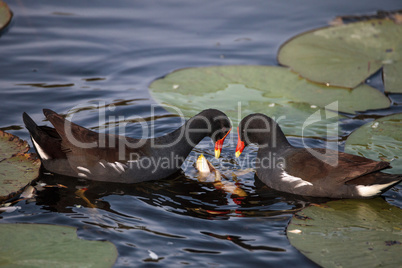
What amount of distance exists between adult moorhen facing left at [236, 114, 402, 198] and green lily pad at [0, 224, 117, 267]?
6.57 ft

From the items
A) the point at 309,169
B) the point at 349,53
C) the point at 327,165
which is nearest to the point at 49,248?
the point at 309,169

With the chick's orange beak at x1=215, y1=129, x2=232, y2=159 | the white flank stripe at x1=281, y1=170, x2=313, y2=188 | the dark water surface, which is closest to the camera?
the dark water surface

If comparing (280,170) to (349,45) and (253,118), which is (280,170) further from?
(349,45)

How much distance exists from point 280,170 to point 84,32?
17.5 feet

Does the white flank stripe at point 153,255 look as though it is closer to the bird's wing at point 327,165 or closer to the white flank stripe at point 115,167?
the white flank stripe at point 115,167

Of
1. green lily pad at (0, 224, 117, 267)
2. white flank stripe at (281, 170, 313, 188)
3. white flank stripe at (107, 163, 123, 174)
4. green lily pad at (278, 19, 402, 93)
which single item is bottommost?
green lily pad at (0, 224, 117, 267)

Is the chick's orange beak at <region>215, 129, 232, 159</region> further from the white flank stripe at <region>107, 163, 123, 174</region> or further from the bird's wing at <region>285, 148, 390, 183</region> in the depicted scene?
the white flank stripe at <region>107, 163, 123, 174</region>

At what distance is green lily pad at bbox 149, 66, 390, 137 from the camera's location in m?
6.50

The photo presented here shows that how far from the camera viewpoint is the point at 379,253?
3.97m

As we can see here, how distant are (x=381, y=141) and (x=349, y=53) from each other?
2193 millimetres

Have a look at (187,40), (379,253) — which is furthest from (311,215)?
(187,40)

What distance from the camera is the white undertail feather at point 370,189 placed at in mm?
4738

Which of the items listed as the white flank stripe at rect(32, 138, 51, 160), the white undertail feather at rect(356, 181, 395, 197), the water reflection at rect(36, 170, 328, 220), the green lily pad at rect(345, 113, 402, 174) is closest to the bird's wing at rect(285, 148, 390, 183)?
the white undertail feather at rect(356, 181, 395, 197)

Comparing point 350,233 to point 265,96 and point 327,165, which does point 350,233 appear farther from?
point 265,96
